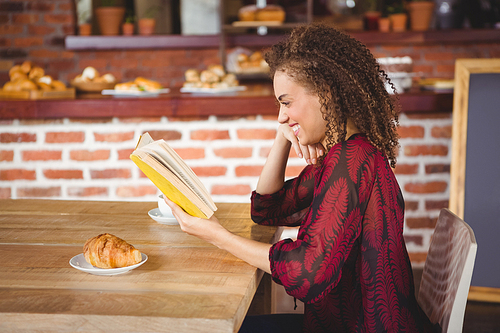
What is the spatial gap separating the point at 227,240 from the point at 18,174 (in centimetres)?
157

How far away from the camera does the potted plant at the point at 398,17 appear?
14.9 feet

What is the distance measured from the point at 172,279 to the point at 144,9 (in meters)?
4.38

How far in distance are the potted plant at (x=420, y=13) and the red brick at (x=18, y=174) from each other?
3.70 metres

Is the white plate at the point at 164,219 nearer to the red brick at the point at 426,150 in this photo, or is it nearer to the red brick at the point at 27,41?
the red brick at the point at 426,150

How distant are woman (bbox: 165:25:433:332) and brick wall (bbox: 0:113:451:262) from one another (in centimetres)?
104

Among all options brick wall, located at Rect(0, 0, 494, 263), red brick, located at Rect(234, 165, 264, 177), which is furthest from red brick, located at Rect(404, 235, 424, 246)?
red brick, located at Rect(234, 165, 264, 177)

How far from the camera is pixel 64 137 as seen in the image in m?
2.21

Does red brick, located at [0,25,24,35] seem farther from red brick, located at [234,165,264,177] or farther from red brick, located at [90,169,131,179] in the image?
red brick, located at [234,165,264,177]

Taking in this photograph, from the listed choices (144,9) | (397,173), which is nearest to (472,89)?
(397,173)

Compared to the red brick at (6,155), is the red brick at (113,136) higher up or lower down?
higher up

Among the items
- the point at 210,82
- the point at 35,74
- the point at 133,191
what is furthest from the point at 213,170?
the point at 35,74

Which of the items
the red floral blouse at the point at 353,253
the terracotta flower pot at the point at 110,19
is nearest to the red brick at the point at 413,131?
the red floral blouse at the point at 353,253

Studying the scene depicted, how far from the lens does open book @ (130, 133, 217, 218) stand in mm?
971

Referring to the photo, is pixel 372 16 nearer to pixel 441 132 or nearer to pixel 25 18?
pixel 441 132
